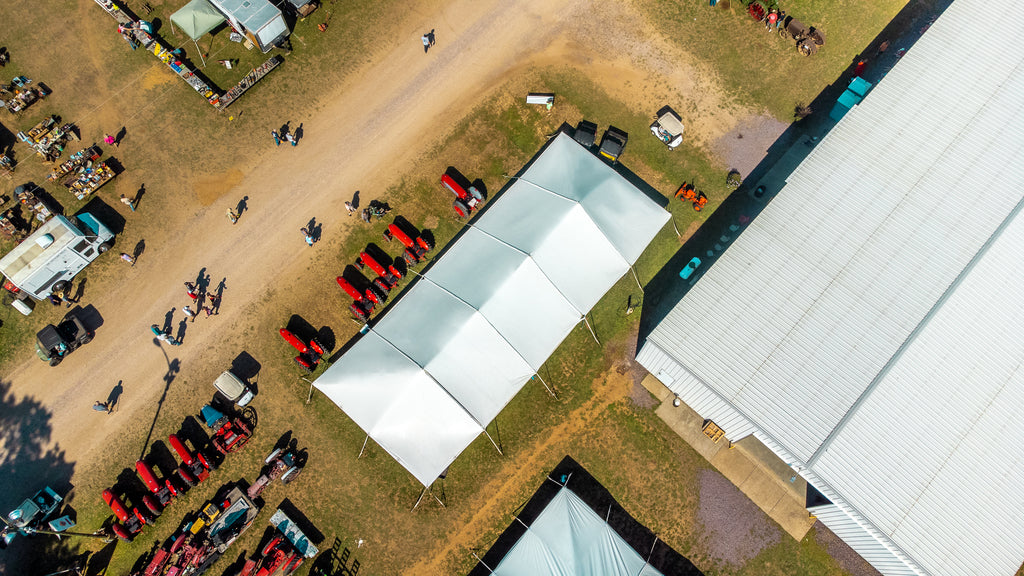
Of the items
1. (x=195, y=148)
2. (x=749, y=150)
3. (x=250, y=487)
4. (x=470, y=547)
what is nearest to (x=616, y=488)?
(x=470, y=547)

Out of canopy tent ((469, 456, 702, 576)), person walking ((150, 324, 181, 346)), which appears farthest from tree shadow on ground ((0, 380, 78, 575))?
canopy tent ((469, 456, 702, 576))

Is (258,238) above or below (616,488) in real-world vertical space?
below

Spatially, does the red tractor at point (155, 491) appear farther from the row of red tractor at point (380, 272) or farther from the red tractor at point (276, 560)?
the row of red tractor at point (380, 272)

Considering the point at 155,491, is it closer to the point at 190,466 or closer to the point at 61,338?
the point at 190,466

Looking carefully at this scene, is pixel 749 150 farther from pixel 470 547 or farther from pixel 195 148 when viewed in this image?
pixel 195 148

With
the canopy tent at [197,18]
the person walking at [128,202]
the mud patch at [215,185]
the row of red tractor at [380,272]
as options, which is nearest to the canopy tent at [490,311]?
A: the row of red tractor at [380,272]

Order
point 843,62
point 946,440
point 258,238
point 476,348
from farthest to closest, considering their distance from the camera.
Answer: point 843,62 < point 258,238 < point 476,348 < point 946,440
